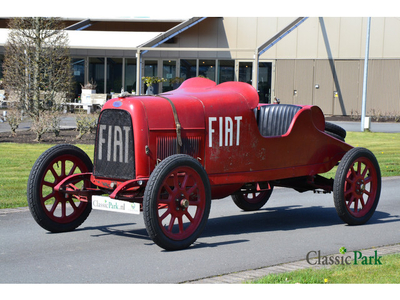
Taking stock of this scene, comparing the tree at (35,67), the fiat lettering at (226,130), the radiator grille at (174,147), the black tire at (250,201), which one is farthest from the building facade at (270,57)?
the radiator grille at (174,147)

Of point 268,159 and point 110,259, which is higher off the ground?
point 268,159

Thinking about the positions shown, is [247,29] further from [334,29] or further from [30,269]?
[30,269]

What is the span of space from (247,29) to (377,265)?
3002 cm

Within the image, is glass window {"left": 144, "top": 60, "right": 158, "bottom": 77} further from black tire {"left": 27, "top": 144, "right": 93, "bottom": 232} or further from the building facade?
black tire {"left": 27, "top": 144, "right": 93, "bottom": 232}

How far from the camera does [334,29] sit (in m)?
33.0

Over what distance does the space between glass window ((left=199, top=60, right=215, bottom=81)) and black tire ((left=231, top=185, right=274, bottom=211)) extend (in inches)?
1057

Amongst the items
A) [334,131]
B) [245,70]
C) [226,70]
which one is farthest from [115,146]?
[226,70]

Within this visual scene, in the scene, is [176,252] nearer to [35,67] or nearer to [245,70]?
[35,67]

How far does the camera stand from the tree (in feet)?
62.6

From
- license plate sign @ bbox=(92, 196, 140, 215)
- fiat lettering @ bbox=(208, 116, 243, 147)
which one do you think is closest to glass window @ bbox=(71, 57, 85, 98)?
fiat lettering @ bbox=(208, 116, 243, 147)

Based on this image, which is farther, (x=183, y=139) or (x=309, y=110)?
(x=309, y=110)

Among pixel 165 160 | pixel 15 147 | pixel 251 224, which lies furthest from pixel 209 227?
pixel 15 147

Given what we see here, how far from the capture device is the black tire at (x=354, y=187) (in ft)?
24.8

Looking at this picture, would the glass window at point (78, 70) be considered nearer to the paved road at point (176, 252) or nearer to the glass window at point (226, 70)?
the glass window at point (226, 70)
